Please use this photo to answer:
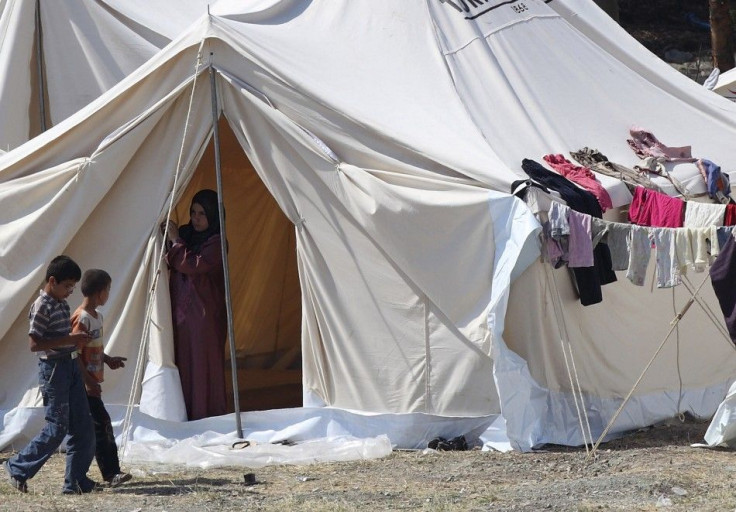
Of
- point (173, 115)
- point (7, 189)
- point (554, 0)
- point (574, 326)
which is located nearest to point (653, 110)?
point (554, 0)

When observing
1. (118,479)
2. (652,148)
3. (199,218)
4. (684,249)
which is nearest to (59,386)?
(118,479)

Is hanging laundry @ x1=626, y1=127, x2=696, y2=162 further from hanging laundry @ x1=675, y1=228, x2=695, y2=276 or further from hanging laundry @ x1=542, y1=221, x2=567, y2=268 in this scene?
hanging laundry @ x1=675, y1=228, x2=695, y2=276

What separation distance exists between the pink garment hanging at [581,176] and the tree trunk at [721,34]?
9.49 metres

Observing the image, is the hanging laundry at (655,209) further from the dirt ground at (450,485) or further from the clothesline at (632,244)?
the dirt ground at (450,485)

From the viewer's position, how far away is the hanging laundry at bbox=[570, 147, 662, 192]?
7.55 metres

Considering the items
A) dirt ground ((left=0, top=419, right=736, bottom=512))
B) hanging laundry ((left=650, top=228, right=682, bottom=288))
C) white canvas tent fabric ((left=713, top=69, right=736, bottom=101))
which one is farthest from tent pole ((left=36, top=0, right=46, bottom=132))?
white canvas tent fabric ((left=713, top=69, right=736, bottom=101))

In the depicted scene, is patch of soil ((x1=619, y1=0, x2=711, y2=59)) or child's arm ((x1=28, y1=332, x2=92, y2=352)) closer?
child's arm ((x1=28, y1=332, x2=92, y2=352))

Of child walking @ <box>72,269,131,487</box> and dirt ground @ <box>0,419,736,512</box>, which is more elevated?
child walking @ <box>72,269,131,487</box>

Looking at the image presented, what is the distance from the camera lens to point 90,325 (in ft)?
19.5

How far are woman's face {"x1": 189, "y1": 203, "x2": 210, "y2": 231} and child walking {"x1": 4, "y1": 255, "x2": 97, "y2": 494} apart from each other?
1.72 meters

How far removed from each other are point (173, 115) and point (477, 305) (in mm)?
2055

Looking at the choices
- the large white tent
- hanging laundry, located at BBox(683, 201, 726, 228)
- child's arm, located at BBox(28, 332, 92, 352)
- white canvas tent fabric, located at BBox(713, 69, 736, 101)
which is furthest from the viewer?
white canvas tent fabric, located at BBox(713, 69, 736, 101)

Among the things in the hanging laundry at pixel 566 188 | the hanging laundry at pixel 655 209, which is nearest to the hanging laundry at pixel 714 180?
the hanging laundry at pixel 655 209

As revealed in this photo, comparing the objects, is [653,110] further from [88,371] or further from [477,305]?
[88,371]
